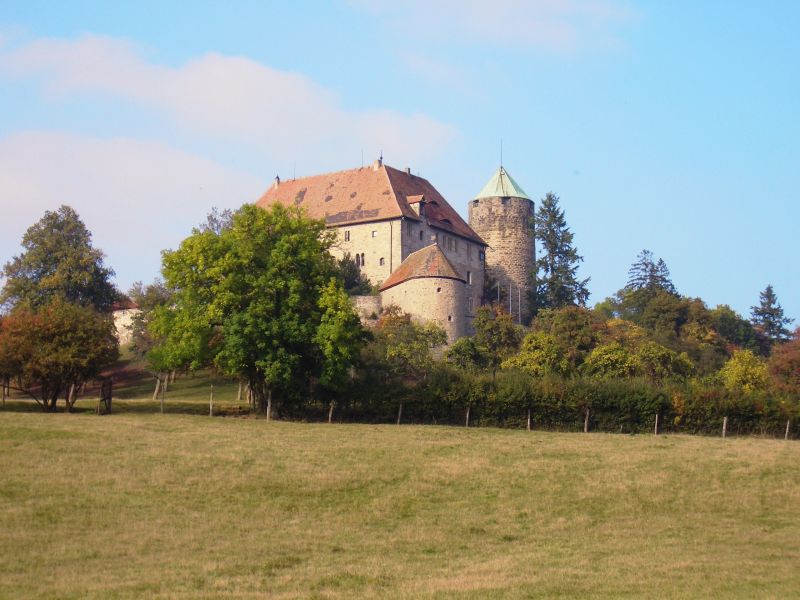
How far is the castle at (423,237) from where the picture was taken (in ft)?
221

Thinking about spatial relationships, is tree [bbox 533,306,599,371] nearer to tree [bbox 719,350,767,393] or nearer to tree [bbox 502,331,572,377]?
tree [bbox 502,331,572,377]

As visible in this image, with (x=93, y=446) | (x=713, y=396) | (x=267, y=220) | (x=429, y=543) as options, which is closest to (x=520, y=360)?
(x=713, y=396)

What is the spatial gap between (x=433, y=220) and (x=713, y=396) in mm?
39719

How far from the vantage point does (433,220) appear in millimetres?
80750

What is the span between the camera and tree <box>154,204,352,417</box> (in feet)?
138

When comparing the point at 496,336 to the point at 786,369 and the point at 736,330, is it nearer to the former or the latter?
the point at 786,369

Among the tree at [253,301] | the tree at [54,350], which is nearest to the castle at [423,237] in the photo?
the tree at [253,301]

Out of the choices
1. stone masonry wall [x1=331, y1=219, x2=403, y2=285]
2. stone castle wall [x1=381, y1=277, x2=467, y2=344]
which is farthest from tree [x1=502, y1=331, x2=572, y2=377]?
stone masonry wall [x1=331, y1=219, x2=403, y2=285]

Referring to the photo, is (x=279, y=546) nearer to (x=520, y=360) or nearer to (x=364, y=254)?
(x=520, y=360)

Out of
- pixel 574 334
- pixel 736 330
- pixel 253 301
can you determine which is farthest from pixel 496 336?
pixel 736 330

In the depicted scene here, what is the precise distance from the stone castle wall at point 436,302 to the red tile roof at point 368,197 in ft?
36.6

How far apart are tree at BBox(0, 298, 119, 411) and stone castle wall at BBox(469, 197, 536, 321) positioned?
47.7 metres

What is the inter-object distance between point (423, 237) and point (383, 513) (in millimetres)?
54928

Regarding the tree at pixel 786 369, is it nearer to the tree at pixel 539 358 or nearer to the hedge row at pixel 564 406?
the tree at pixel 539 358
